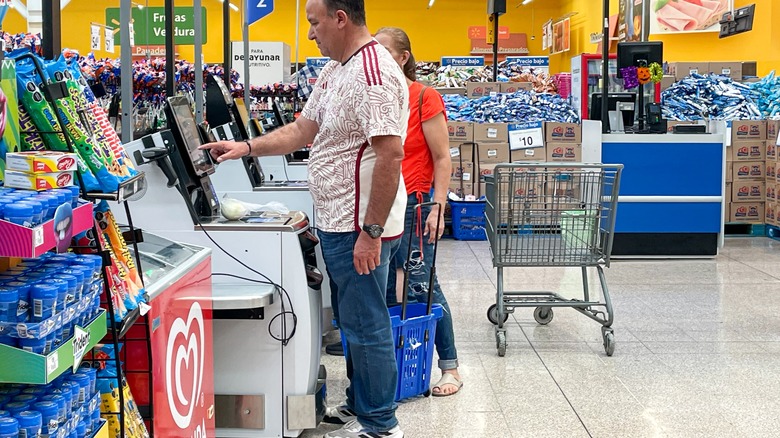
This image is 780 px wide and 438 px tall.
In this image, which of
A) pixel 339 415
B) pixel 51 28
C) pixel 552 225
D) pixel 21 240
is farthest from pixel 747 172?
pixel 21 240

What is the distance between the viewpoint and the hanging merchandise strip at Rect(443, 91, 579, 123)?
10.7 meters

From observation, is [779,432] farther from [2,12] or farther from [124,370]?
[2,12]

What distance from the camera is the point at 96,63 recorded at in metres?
5.42

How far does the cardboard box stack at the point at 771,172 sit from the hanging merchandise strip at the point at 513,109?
2.12 metres

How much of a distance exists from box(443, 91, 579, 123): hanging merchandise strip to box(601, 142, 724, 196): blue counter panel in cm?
258

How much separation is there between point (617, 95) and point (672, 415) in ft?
19.7

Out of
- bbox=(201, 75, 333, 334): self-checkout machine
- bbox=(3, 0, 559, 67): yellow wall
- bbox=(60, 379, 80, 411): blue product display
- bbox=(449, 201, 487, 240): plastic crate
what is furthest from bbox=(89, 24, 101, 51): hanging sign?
bbox=(3, 0, 559, 67): yellow wall

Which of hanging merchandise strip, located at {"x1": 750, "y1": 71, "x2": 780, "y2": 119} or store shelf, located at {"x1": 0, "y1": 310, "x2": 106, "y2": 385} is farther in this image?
hanging merchandise strip, located at {"x1": 750, "y1": 71, "x2": 780, "y2": 119}

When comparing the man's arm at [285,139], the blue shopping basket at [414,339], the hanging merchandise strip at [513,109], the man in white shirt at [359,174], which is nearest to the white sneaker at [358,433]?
the man in white shirt at [359,174]

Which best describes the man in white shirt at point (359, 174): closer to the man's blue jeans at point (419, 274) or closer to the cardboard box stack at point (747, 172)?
the man's blue jeans at point (419, 274)

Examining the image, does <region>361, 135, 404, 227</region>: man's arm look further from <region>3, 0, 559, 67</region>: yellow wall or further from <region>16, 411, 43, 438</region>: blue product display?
<region>3, 0, 559, 67</region>: yellow wall

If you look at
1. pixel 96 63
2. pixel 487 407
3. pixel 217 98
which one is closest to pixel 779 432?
pixel 487 407

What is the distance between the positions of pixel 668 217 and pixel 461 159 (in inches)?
102

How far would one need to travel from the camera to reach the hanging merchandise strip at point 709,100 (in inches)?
437
